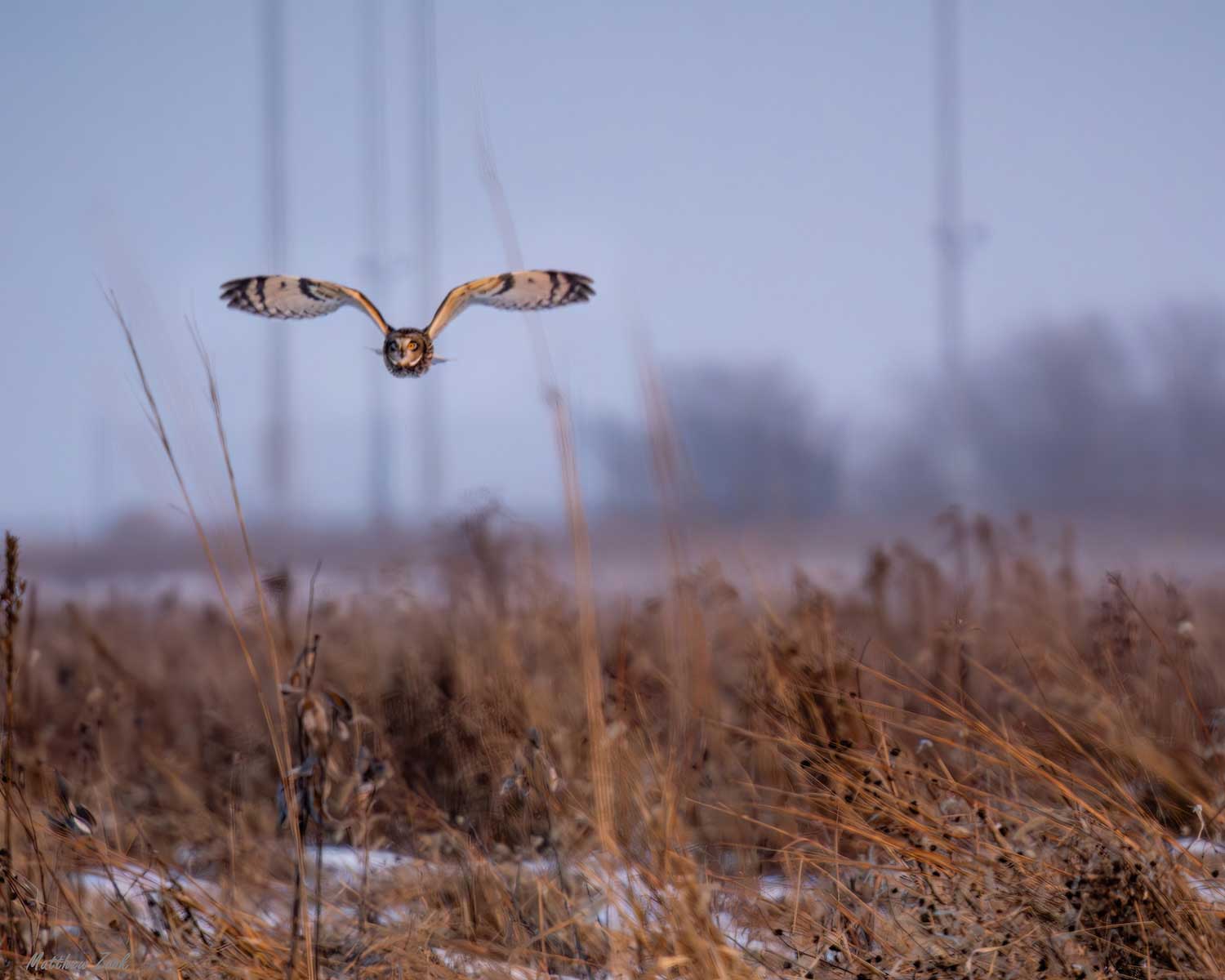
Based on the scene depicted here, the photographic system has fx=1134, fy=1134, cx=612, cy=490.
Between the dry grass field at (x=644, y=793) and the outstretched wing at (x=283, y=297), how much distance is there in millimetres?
416

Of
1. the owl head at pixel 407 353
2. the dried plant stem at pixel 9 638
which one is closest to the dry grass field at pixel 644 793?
the dried plant stem at pixel 9 638

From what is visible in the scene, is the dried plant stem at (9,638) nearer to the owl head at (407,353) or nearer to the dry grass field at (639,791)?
the dry grass field at (639,791)

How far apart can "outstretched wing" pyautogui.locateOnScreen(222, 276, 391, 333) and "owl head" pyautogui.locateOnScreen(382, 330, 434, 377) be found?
0.23m

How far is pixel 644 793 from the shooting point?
6.32ft

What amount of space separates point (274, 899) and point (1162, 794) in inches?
86.8

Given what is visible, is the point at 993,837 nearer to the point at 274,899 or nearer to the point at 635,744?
the point at 635,744

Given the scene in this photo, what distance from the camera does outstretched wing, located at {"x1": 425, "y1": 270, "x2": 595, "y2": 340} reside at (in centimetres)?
152

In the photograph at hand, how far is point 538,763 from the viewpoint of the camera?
1933mm

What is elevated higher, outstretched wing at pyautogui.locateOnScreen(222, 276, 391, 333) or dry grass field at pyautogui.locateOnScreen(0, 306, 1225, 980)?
outstretched wing at pyautogui.locateOnScreen(222, 276, 391, 333)

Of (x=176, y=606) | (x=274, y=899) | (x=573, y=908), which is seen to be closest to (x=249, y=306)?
(x=573, y=908)

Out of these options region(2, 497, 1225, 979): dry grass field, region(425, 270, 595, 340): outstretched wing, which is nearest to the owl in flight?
region(425, 270, 595, 340): outstretched wing

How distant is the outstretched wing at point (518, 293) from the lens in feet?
4.98

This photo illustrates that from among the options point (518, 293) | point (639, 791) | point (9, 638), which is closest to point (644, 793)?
point (639, 791)

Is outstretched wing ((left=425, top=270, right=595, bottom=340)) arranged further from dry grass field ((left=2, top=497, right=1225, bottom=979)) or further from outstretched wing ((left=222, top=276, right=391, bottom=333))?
dry grass field ((left=2, top=497, right=1225, bottom=979))
